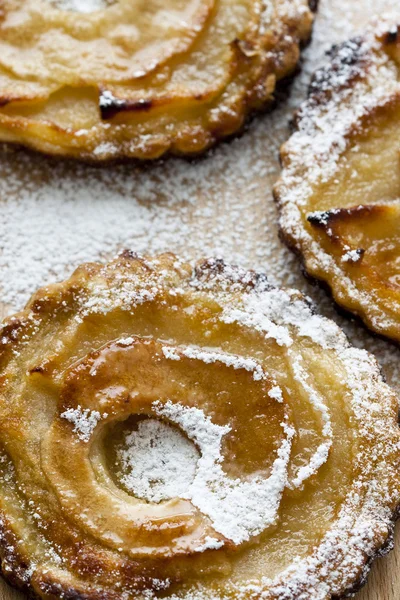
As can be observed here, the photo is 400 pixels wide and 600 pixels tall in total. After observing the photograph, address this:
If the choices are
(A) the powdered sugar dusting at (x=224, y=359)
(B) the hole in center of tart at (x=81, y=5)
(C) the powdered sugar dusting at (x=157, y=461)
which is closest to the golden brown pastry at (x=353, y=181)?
(A) the powdered sugar dusting at (x=224, y=359)

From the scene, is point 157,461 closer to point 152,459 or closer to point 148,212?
point 152,459

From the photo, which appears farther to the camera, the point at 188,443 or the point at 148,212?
the point at 148,212

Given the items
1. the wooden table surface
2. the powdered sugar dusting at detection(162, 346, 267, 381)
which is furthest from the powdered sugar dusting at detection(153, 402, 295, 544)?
the wooden table surface

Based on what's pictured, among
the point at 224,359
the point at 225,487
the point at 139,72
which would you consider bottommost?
the point at 225,487

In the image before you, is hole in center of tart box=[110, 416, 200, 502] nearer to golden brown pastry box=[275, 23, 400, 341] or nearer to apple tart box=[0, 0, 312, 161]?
golden brown pastry box=[275, 23, 400, 341]

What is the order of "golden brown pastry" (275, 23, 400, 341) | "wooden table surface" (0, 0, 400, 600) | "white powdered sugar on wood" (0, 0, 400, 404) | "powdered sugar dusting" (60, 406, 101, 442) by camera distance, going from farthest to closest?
"white powdered sugar on wood" (0, 0, 400, 404), "wooden table surface" (0, 0, 400, 600), "golden brown pastry" (275, 23, 400, 341), "powdered sugar dusting" (60, 406, 101, 442)

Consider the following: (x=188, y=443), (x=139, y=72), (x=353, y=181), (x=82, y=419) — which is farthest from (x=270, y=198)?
(x=82, y=419)
